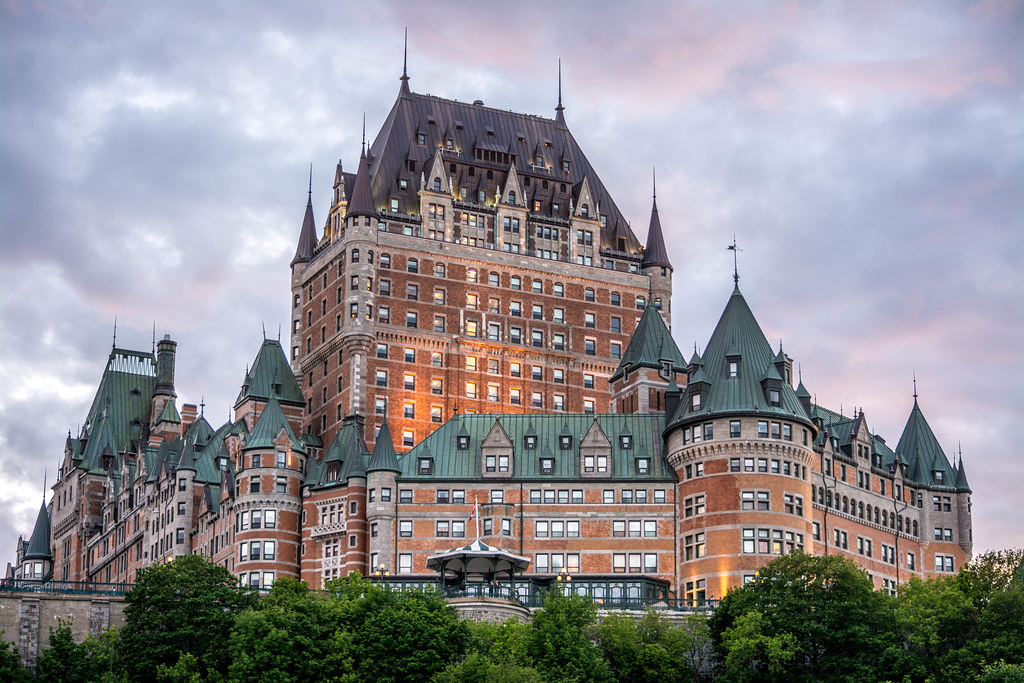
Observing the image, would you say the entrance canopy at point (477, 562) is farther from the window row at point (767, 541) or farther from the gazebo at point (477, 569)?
the window row at point (767, 541)

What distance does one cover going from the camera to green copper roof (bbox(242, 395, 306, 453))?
554ft

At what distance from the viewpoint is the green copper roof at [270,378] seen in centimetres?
18788

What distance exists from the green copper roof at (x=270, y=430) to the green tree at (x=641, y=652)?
40.9 metres

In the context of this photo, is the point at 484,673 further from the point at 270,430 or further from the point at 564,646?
the point at 270,430

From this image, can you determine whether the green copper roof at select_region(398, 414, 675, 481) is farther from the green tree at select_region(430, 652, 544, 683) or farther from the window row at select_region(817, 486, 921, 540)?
the green tree at select_region(430, 652, 544, 683)

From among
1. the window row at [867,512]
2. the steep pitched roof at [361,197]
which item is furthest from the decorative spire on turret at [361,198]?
the window row at [867,512]

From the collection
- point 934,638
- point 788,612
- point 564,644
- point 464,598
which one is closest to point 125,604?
point 464,598

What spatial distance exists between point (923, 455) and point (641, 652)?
5378 centimetres

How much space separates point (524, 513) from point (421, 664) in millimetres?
34109

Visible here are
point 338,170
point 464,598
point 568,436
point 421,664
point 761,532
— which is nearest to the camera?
point 421,664

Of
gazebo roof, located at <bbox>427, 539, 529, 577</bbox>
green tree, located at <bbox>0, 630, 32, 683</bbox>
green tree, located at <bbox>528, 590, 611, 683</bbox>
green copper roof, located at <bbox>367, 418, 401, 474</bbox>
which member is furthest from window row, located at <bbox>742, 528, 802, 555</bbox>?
green tree, located at <bbox>0, 630, 32, 683</bbox>

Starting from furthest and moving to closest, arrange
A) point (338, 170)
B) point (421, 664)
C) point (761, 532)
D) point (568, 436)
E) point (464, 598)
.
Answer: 1. point (338, 170)
2. point (568, 436)
3. point (761, 532)
4. point (464, 598)
5. point (421, 664)

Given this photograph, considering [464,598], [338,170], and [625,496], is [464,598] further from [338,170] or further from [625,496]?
[338,170]

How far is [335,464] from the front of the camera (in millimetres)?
168375
